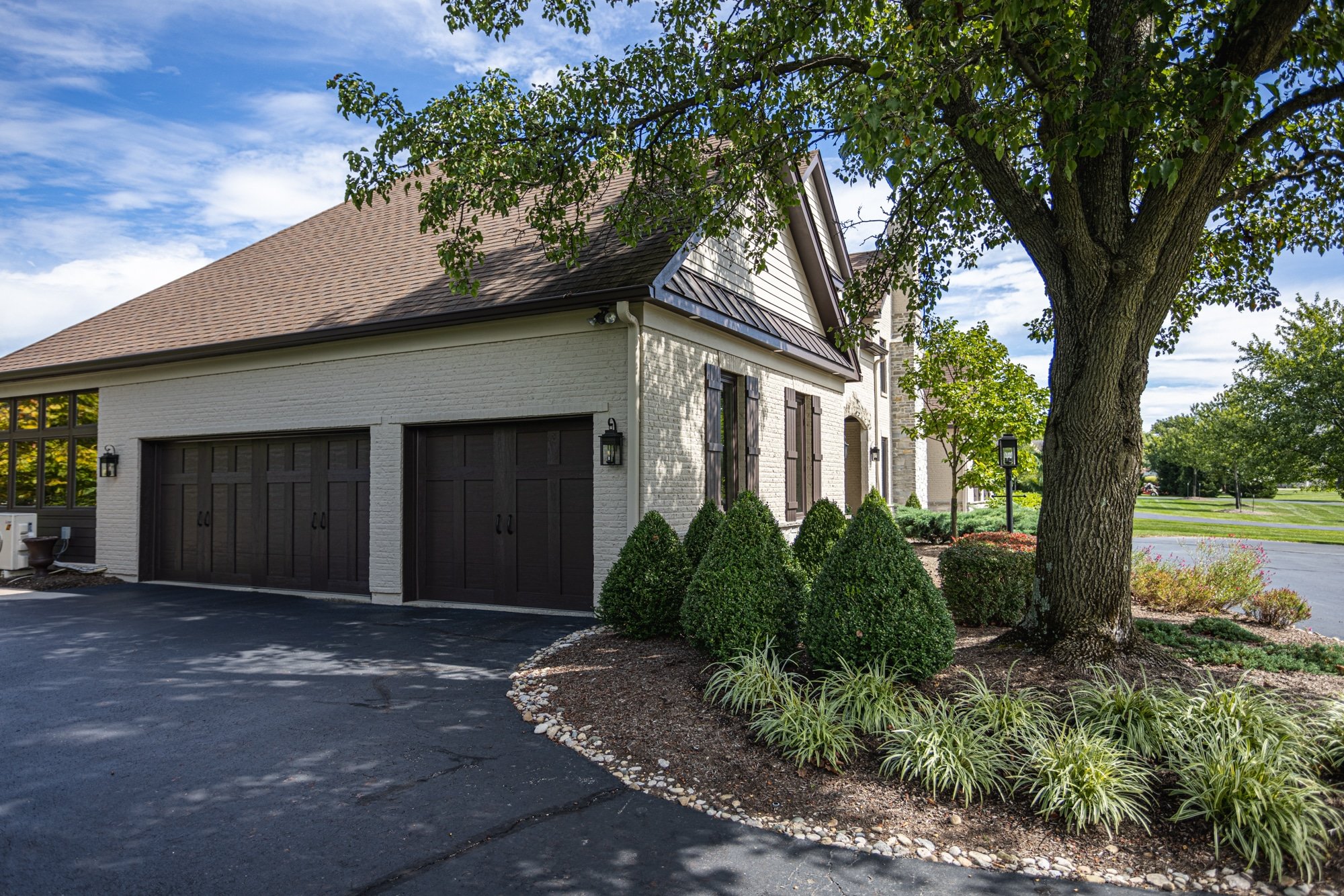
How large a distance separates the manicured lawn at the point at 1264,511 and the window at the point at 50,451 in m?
31.9

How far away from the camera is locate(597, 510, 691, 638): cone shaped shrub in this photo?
708 cm

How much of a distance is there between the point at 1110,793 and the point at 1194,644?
11.8 ft

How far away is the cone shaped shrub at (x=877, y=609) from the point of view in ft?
16.9

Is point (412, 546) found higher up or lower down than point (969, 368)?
lower down

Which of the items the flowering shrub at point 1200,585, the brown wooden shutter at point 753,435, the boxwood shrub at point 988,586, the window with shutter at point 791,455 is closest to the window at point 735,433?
the brown wooden shutter at point 753,435

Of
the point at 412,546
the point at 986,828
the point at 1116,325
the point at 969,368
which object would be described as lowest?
the point at 986,828

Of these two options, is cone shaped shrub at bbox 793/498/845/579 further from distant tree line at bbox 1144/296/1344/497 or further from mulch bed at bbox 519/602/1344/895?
distant tree line at bbox 1144/296/1344/497

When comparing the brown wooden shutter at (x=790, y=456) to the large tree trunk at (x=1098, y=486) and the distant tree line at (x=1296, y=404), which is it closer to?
the large tree trunk at (x=1098, y=486)

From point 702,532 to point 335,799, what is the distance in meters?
4.54

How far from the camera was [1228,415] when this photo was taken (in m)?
30.2

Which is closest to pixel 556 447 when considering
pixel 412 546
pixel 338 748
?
pixel 412 546

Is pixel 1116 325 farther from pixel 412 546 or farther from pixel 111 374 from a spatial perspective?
pixel 111 374

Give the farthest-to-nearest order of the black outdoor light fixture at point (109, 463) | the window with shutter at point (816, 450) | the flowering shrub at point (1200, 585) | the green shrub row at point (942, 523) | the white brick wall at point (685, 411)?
the green shrub row at point (942, 523), the window with shutter at point (816, 450), the black outdoor light fixture at point (109, 463), the flowering shrub at point (1200, 585), the white brick wall at point (685, 411)

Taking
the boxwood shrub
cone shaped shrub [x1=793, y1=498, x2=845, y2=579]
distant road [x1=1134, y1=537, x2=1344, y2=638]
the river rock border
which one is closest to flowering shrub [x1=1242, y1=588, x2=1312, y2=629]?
distant road [x1=1134, y1=537, x2=1344, y2=638]
